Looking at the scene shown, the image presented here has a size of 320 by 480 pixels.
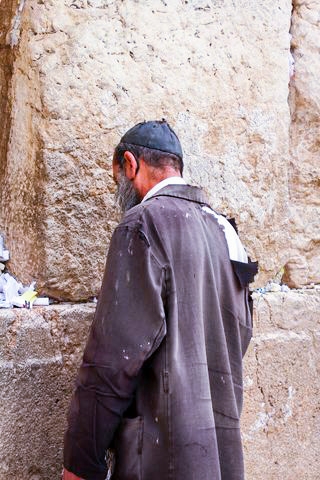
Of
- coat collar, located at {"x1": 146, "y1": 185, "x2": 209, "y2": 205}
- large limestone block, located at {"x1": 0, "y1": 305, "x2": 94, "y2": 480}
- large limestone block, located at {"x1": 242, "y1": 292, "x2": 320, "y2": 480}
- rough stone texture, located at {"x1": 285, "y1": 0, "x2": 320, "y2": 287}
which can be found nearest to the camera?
coat collar, located at {"x1": 146, "y1": 185, "x2": 209, "y2": 205}

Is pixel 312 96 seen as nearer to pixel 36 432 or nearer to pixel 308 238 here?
pixel 308 238

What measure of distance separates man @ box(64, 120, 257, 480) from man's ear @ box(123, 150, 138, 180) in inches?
6.1

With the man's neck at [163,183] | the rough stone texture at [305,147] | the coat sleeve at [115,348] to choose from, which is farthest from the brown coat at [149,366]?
the rough stone texture at [305,147]

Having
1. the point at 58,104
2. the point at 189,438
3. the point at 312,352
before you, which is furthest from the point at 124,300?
the point at 312,352

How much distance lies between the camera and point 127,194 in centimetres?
262

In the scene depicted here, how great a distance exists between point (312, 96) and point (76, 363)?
67.8 inches

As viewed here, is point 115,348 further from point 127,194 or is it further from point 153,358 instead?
point 127,194

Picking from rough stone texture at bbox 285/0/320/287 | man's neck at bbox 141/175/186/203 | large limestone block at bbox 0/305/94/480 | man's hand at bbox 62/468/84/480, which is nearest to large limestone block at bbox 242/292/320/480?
rough stone texture at bbox 285/0/320/287

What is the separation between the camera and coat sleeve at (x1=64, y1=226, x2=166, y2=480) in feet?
7.41

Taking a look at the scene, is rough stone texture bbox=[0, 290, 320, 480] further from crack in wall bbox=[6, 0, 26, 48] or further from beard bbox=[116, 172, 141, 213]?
crack in wall bbox=[6, 0, 26, 48]

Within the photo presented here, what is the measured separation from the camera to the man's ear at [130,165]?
8.50ft

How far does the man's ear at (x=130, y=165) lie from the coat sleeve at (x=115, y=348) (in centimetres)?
31

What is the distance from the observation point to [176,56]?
3.23 metres

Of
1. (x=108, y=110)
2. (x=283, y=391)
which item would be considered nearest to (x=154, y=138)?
(x=108, y=110)
